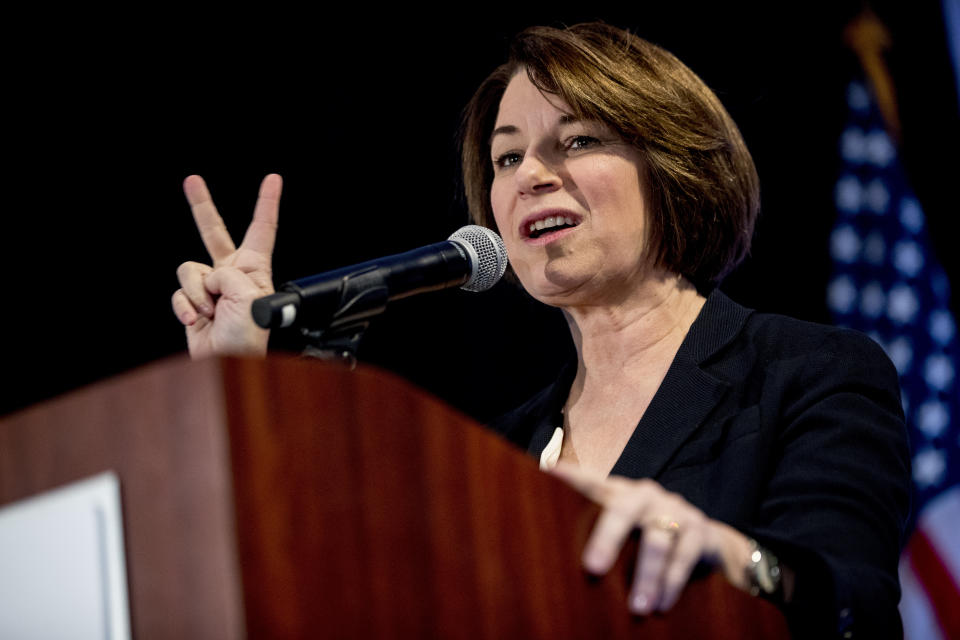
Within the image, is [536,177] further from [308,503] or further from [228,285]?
[308,503]

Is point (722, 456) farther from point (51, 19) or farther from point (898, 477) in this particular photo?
point (51, 19)

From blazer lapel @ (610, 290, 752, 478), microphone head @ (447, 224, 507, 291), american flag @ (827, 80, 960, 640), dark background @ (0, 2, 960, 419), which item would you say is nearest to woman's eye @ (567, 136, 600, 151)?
blazer lapel @ (610, 290, 752, 478)

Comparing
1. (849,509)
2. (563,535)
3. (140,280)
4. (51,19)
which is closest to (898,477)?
(849,509)

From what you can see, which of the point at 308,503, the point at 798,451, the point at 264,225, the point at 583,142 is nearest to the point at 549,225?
the point at 583,142

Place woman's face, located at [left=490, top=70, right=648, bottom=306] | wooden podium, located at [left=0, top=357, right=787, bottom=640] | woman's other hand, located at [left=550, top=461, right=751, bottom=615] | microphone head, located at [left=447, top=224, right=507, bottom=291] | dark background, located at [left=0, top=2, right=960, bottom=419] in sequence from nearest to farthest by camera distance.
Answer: wooden podium, located at [left=0, top=357, right=787, bottom=640]
woman's other hand, located at [left=550, top=461, right=751, bottom=615]
microphone head, located at [left=447, top=224, right=507, bottom=291]
woman's face, located at [left=490, top=70, right=648, bottom=306]
dark background, located at [left=0, top=2, right=960, bottom=419]

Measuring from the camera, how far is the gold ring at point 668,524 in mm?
966

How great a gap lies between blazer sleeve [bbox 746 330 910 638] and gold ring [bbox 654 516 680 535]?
7.8 inches

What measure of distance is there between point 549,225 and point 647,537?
107 cm

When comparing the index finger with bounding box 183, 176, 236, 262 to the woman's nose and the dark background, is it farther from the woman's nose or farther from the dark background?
the dark background

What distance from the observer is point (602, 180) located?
1909mm

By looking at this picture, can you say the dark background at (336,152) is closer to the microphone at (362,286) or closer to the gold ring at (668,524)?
the microphone at (362,286)

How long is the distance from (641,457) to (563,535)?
2.24 feet

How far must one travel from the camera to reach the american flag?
3336mm

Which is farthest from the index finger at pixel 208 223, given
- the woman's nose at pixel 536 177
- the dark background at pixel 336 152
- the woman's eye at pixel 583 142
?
the dark background at pixel 336 152
